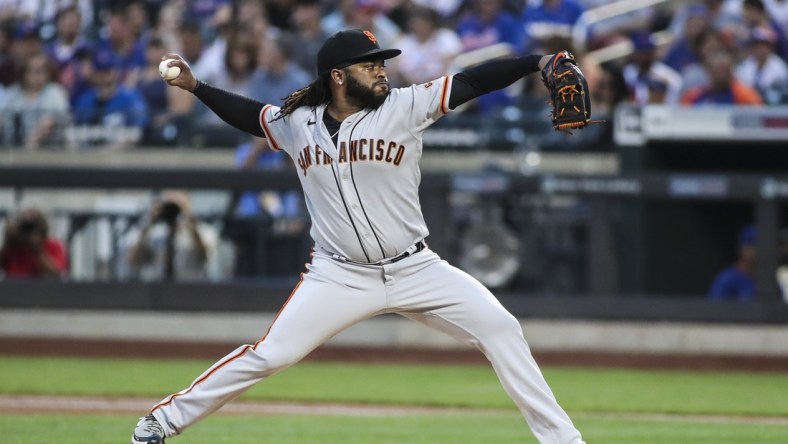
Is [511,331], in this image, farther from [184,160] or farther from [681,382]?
[184,160]

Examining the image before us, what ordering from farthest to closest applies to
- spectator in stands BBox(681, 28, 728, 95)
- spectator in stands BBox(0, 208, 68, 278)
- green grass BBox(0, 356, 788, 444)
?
spectator in stands BBox(681, 28, 728, 95), spectator in stands BBox(0, 208, 68, 278), green grass BBox(0, 356, 788, 444)

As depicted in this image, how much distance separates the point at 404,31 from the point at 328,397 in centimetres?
633

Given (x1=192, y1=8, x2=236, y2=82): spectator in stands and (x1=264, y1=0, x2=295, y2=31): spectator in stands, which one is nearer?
(x1=192, y1=8, x2=236, y2=82): spectator in stands

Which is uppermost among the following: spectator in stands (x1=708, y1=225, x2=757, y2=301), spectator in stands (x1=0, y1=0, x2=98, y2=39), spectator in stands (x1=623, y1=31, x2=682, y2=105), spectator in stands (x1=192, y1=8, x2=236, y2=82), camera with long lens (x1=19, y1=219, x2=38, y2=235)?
spectator in stands (x1=0, y1=0, x2=98, y2=39)

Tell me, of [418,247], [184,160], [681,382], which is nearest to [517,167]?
[681,382]

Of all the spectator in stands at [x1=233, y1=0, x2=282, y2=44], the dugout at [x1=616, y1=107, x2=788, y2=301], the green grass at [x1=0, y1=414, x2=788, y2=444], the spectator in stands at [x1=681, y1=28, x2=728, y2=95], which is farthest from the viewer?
the spectator in stands at [x1=233, y1=0, x2=282, y2=44]

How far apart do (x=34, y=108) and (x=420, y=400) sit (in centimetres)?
655

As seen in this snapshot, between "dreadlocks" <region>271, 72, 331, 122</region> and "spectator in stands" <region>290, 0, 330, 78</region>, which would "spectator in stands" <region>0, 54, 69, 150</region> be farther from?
"dreadlocks" <region>271, 72, 331, 122</region>

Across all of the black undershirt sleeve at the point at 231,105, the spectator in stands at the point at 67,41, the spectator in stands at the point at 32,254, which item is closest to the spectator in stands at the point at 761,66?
the spectator in stands at the point at 32,254

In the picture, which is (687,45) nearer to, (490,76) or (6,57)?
(6,57)

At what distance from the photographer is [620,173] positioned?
10789 mm

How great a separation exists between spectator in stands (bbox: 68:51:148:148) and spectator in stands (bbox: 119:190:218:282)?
1.92 metres

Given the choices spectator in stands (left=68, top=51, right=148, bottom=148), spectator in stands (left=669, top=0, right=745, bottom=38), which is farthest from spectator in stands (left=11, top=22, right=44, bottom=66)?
spectator in stands (left=669, top=0, right=745, bottom=38)

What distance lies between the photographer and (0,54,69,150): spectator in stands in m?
13.0
